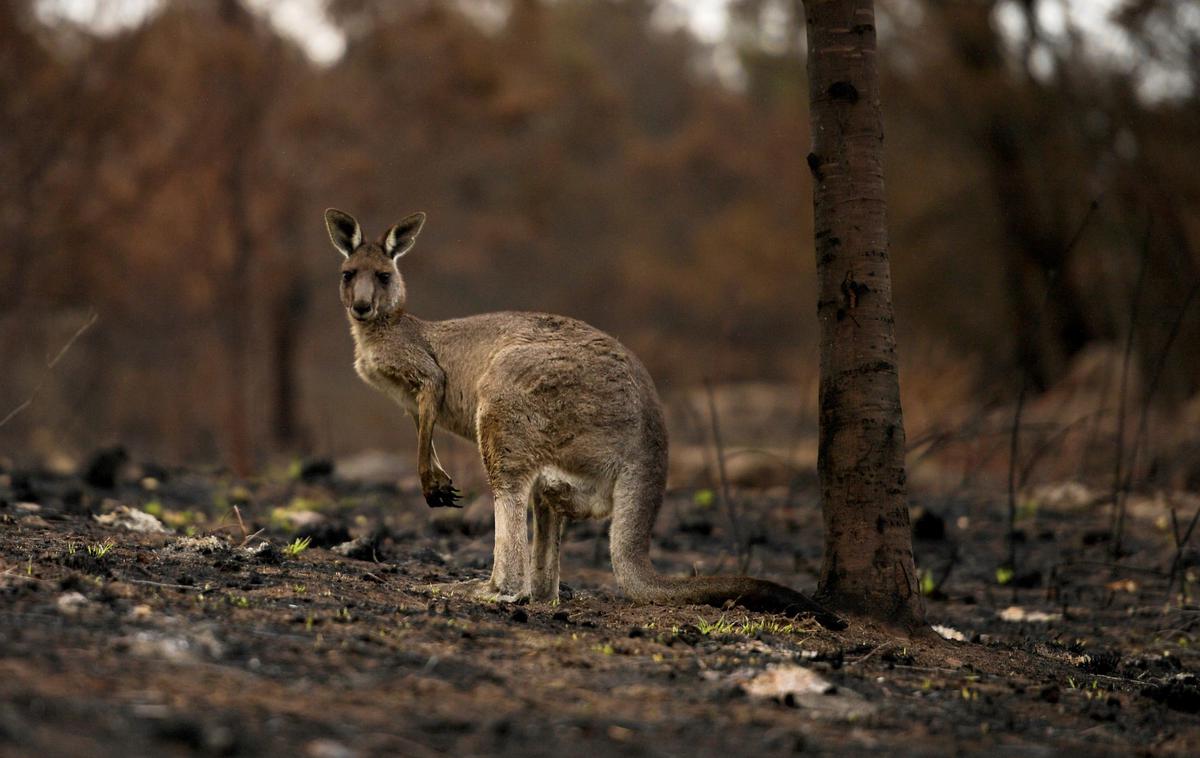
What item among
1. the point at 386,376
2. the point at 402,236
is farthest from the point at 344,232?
the point at 386,376

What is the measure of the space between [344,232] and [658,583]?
267 centimetres

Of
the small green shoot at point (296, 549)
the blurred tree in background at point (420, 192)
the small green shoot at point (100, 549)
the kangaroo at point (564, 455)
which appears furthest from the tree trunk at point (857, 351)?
the small green shoot at point (100, 549)

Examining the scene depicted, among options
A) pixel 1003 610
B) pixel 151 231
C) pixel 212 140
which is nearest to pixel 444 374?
pixel 1003 610

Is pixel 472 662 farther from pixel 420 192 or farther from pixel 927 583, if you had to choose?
pixel 420 192

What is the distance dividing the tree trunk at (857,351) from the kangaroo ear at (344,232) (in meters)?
2.56

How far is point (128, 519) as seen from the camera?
7.05 m

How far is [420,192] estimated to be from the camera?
2055cm

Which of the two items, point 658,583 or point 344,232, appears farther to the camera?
point 344,232

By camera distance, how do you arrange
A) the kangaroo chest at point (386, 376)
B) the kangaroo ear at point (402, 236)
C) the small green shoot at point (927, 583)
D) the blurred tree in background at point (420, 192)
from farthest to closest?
the blurred tree in background at point (420, 192)
the small green shoot at point (927, 583)
the kangaroo ear at point (402, 236)
the kangaroo chest at point (386, 376)

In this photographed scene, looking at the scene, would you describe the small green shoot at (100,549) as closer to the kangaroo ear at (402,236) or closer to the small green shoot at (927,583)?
the kangaroo ear at (402,236)

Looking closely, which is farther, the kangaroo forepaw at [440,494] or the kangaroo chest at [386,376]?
the kangaroo chest at [386,376]

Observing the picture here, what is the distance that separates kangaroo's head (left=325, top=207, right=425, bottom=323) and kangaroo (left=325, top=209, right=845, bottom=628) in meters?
0.64

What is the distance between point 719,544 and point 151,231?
1142 centimetres

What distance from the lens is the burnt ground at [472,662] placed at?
3299mm
